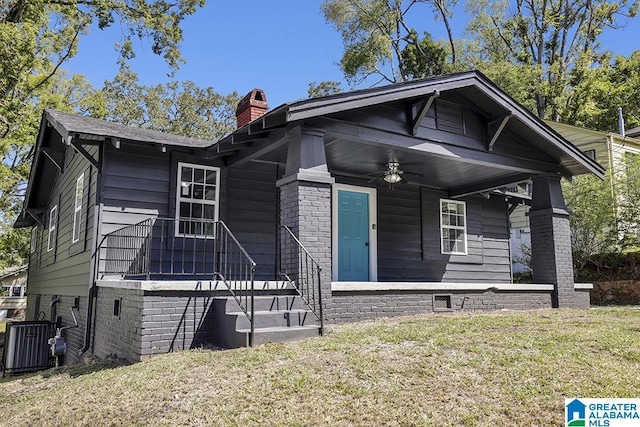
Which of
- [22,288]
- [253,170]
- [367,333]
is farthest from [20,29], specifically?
[22,288]

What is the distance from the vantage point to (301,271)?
6.42m

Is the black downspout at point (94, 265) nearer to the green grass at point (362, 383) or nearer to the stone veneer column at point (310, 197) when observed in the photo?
the green grass at point (362, 383)

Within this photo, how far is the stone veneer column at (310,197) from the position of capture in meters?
6.54

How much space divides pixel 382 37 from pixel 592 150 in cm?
1264

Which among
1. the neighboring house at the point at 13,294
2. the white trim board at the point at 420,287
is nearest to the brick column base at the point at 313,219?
the white trim board at the point at 420,287

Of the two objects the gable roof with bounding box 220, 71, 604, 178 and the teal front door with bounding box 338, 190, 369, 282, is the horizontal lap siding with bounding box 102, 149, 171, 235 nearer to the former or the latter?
the gable roof with bounding box 220, 71, 604, 178

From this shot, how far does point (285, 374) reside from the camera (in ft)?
13.5

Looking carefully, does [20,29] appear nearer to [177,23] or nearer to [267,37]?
[177,23]

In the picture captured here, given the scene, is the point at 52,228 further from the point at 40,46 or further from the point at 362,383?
the point at 362,383

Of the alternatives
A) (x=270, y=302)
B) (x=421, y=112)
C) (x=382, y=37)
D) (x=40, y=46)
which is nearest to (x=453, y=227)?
(x=421, y=112)

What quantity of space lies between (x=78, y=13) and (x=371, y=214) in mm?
13696

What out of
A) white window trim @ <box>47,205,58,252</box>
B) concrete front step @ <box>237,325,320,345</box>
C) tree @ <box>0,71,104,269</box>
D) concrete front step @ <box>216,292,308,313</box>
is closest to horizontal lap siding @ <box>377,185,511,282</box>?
concrete front step @ <box>216,292,308,313</box>

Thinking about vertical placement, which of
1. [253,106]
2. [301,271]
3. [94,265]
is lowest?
[301,271]

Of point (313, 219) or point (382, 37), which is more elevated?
point (382, 37)
